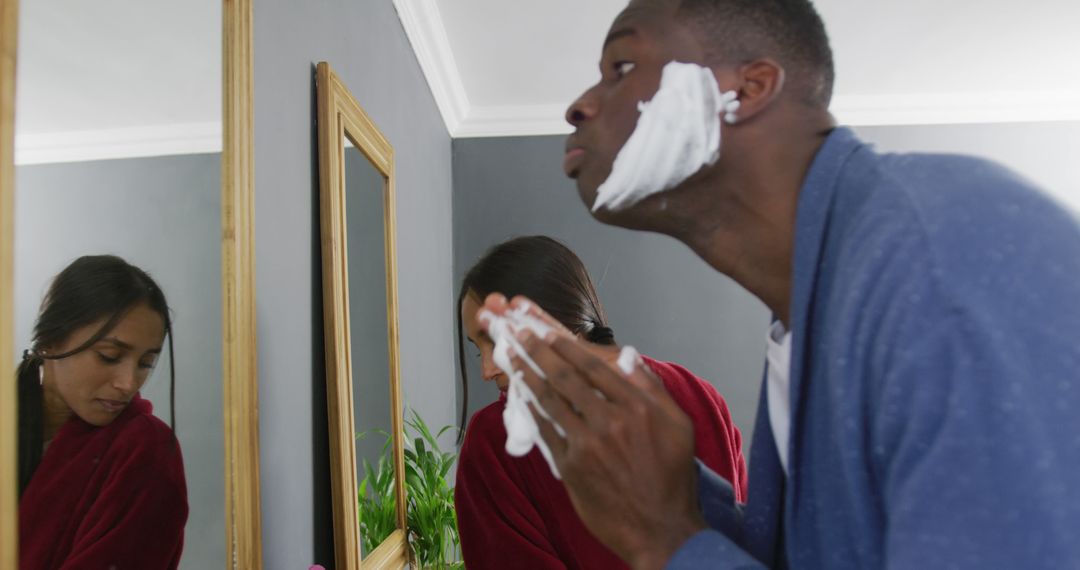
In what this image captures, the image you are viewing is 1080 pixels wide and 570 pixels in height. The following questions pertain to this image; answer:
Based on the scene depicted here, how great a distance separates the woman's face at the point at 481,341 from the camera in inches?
48.2

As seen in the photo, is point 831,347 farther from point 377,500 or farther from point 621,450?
point 377,500

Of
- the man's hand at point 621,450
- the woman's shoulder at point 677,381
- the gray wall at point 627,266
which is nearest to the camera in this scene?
the man's hand at point 621,450

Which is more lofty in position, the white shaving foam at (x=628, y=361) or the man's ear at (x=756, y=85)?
the man's ear at (x=756, y=85)

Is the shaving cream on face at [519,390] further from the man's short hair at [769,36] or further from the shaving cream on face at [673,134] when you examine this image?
the man's short hair at [769,36]

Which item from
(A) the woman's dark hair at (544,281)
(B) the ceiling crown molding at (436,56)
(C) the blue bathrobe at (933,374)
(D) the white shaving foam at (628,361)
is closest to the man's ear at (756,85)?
(C) the blue bathrobe at (933,374)

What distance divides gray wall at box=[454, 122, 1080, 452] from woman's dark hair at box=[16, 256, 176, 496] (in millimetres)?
2827

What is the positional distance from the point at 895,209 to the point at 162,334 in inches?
28.8

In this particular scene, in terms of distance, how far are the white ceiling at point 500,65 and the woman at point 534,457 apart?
544 mm

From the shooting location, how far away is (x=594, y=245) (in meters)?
3.66

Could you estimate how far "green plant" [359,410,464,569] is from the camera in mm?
1639

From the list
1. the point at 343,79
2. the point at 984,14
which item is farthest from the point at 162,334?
the point at 984,14

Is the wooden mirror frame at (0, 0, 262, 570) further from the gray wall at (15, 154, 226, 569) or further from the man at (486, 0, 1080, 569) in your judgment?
the man at (486, 0, 1080, 569)

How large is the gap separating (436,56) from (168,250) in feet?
7.18

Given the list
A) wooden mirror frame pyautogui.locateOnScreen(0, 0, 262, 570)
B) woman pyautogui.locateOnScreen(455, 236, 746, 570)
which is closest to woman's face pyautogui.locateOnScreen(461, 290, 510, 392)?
woman pyautogui.locateOnScreen(455, 236, 746, 570)
